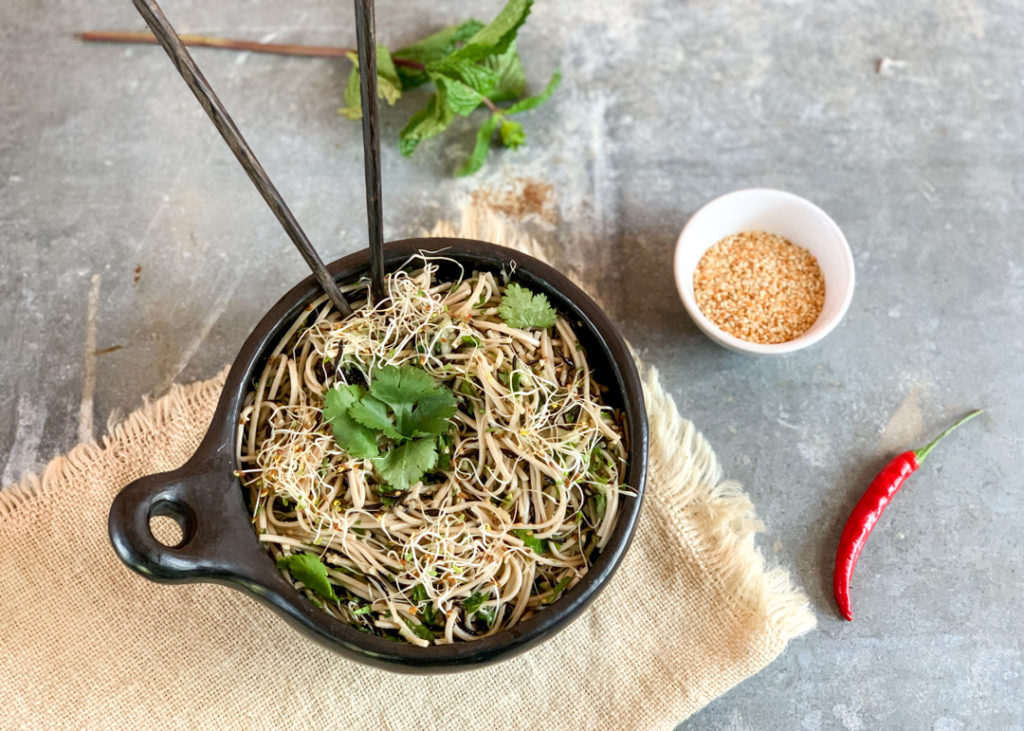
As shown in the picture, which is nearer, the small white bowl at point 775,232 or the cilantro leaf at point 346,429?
the cilantro leaf at point 346,429

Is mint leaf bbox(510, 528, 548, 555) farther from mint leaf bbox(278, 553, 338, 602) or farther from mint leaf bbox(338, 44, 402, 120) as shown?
mint leaf bbox(338, 44, 402, 120)

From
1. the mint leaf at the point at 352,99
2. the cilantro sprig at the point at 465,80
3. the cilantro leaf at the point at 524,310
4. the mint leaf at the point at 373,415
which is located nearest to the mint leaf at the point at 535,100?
the cilantro sprig at the point at 465,80

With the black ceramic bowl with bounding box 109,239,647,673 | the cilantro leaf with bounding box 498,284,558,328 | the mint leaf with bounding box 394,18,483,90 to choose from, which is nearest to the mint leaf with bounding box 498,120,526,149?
the mint leaf with bounding box 394,18,483,90

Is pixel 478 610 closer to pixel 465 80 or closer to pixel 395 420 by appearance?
pixel 395 420

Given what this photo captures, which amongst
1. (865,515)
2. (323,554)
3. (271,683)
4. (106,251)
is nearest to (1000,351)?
(865,515)

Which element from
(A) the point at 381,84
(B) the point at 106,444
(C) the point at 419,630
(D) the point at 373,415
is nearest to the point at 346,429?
(D) the point at 373,415

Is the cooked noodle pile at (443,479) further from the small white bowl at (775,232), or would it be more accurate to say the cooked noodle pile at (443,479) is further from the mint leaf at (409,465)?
the small white bowl at (775,232)
